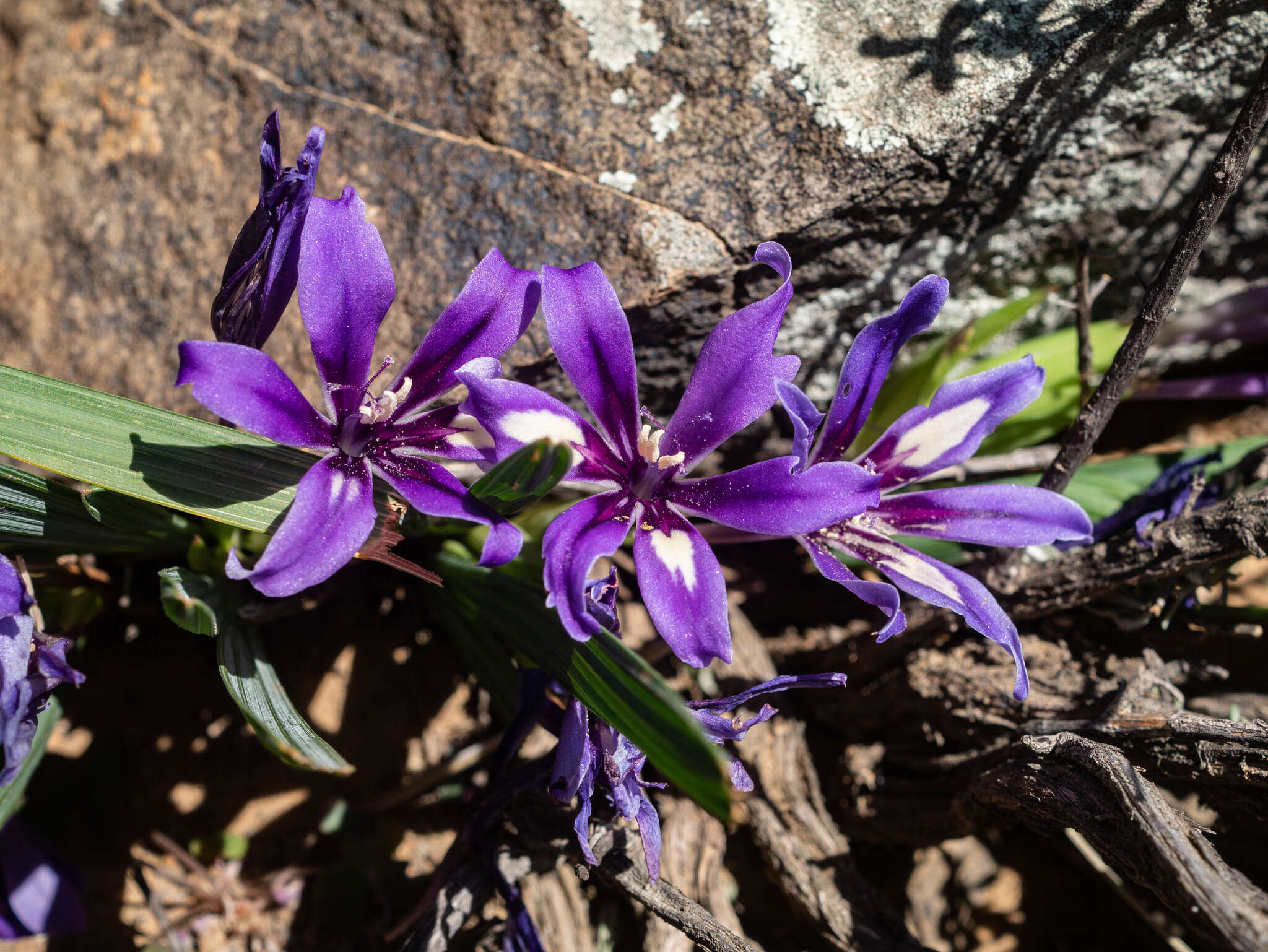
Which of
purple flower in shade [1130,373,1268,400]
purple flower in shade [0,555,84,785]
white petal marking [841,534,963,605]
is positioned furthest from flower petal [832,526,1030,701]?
purple flower in shade [0,555,84,785]

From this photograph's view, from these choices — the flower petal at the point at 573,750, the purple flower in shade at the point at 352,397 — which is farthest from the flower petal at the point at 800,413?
the flower petal at the point at 573,750

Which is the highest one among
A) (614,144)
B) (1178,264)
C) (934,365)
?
(614,144)

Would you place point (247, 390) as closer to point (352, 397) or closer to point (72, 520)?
point (352, 397)

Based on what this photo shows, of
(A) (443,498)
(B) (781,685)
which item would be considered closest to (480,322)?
(A) (443,498)

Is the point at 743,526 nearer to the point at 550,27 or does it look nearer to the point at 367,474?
the point at 367,474

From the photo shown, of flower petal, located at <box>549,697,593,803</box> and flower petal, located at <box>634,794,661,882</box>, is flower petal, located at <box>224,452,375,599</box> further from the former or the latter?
flower petal, located at <box>634,794,661,882</box>

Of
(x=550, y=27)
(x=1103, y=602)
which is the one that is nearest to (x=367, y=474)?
(x=550, y=27)

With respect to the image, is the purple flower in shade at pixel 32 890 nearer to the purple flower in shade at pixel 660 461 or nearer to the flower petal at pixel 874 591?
the purple flower in shade at pixel 660 461
